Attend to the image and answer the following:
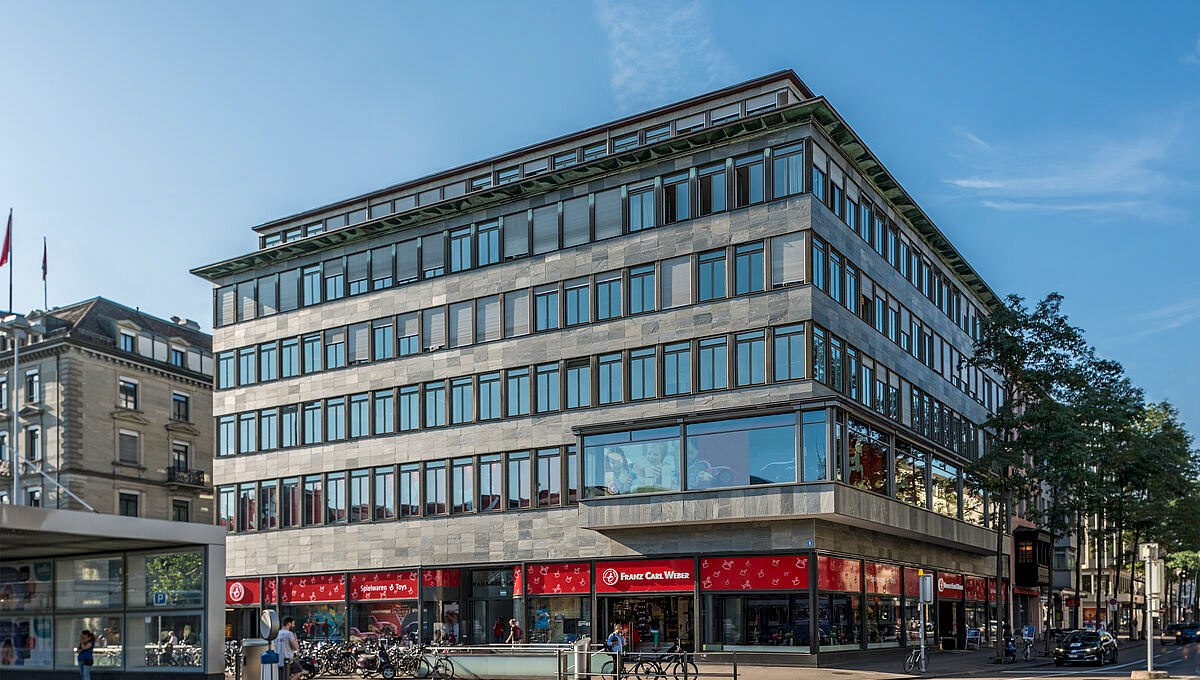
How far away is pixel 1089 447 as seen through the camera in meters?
57.8

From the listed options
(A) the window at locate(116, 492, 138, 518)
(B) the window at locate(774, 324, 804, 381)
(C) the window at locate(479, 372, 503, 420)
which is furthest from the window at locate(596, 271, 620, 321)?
(A) the window at locate(116, 492, 138, 518)

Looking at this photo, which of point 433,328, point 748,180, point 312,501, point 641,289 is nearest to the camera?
point 748,180

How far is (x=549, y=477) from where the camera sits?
48906mm

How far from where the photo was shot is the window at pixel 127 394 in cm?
7150

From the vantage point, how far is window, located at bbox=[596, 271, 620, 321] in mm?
47781

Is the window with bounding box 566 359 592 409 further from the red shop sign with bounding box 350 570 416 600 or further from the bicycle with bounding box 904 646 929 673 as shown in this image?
the bicycle with bounding box 904 646 929 673

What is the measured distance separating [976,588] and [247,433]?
4010cm

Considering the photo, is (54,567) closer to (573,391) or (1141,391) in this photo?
(573,391)

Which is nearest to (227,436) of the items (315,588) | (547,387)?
(315,588)

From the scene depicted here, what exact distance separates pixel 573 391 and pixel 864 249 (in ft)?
44.9

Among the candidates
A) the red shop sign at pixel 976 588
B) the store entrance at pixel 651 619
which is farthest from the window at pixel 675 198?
the red shop sign at pixel 976 588

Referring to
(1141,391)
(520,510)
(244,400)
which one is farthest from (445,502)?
(1141,391)

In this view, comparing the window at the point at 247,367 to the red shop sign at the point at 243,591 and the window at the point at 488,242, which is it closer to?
the red shop sign at the point at 243,591

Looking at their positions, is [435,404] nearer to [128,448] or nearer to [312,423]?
[312,423]
